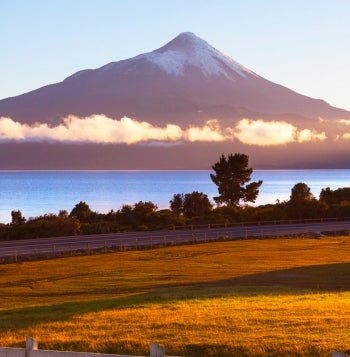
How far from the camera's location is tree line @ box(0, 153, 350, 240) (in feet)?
Answer: 283

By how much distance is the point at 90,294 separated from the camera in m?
39.7

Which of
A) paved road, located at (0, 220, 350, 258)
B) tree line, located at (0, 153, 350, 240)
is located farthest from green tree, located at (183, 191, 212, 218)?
paved road, located at (0, 220, 350, 258)

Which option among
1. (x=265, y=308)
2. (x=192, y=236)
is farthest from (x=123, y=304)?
(x=192, y=236)

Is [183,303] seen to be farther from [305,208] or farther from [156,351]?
[305,208]

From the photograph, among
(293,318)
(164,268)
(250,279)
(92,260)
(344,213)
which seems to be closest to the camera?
(293,318)

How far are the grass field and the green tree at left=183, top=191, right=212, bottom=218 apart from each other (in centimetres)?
4753

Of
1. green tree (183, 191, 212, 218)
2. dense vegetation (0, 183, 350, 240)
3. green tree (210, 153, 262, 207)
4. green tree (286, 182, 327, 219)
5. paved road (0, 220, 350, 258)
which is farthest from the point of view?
green tree (210, 153, 262, 207)

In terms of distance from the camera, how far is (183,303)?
96.2 feet

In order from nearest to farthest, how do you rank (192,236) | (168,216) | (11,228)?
(192,236), (11,228), (168,216)

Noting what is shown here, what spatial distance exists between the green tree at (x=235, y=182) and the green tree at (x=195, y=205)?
51.9 ft

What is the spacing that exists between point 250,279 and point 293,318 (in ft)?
72.7

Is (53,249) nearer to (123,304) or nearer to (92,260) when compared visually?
(92,260)

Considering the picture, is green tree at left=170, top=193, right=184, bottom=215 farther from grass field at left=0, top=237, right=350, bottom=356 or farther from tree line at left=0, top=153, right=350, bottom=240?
grass field at left=0, top=237, right=350, bottom=356

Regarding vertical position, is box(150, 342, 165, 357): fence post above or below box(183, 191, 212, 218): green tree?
below
